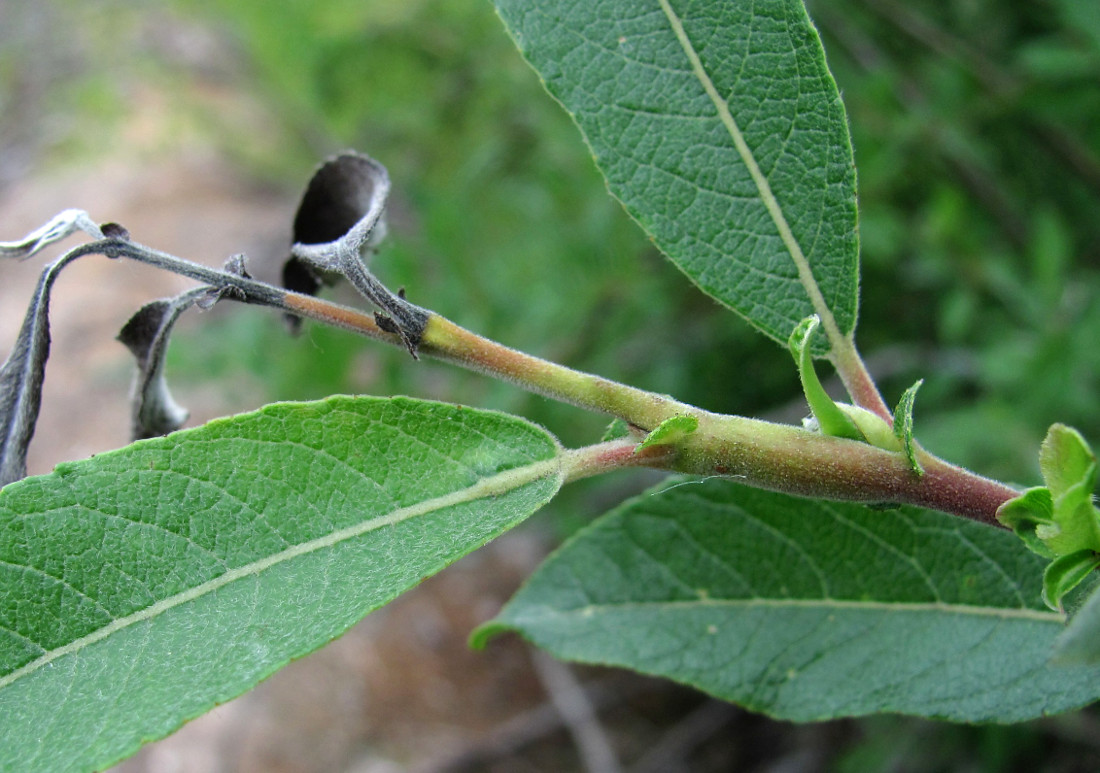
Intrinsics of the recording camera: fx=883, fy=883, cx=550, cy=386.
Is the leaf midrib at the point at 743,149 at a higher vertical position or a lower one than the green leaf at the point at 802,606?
higher

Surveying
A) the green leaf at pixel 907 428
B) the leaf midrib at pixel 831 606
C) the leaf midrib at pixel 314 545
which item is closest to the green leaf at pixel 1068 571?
the green leaf at pixel 907 428

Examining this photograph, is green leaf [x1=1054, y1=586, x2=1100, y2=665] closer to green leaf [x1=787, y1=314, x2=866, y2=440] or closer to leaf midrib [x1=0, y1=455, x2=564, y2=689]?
green leaf [x1=787, y1=314, x2=866, y2=440]

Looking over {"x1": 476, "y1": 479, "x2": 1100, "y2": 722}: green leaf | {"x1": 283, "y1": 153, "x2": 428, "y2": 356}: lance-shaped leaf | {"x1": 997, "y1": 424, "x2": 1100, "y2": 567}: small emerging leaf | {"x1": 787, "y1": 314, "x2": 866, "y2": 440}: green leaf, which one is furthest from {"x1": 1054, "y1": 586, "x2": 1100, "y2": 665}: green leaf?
{"x1": 283, "y1": 153, "x2": 428, "y2": 356}: lance-shaped leaf

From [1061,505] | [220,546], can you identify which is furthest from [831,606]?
[220,546]

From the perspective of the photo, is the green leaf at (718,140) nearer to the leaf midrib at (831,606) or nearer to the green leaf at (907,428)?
the green leaf at (907,428)

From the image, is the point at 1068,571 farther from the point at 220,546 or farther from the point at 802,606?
the point at 220,546

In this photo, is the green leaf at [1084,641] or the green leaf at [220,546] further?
the green leaf at [220,546]
